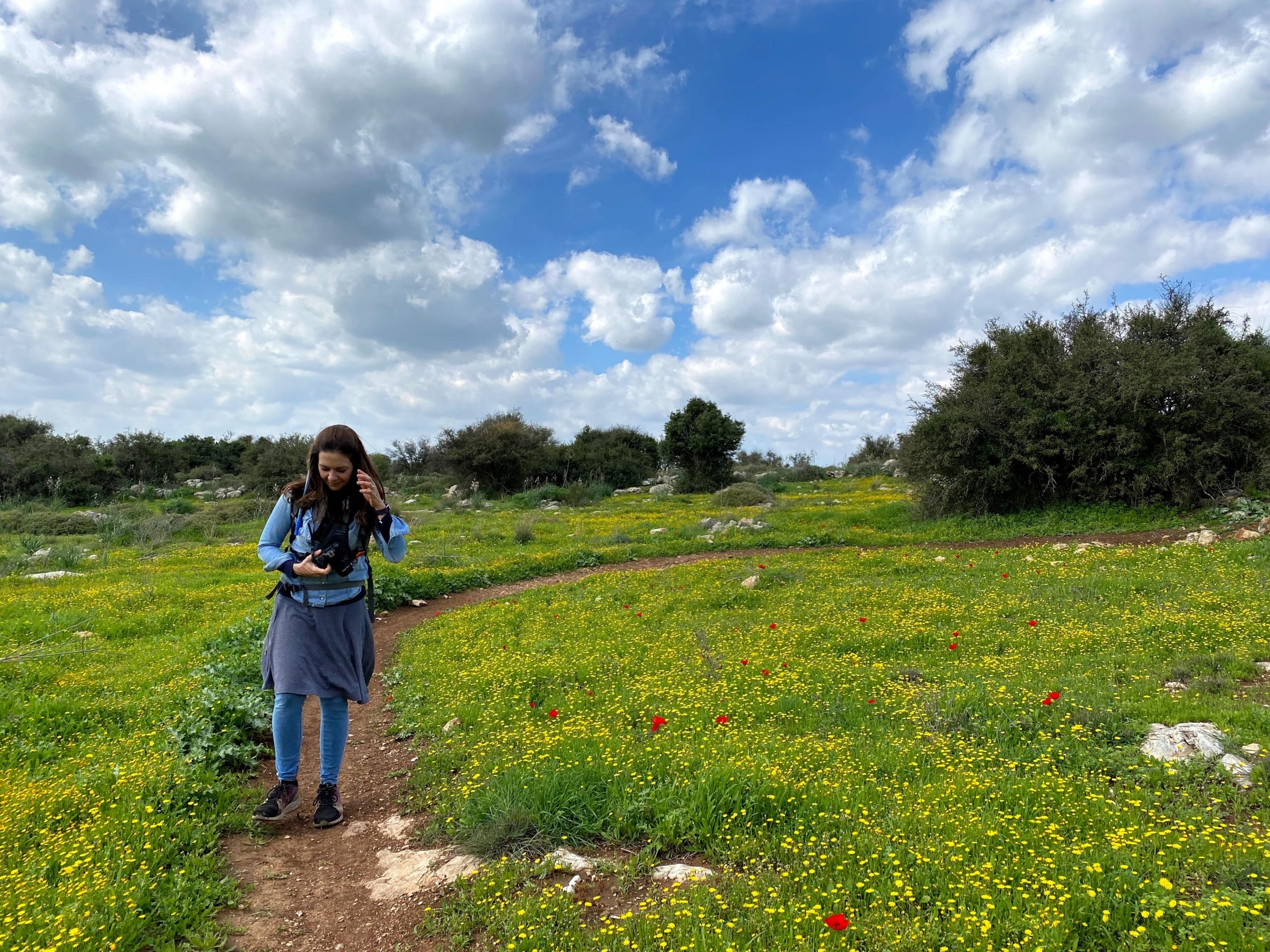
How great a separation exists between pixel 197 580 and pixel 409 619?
6.01 metres

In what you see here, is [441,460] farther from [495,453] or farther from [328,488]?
[328,488]

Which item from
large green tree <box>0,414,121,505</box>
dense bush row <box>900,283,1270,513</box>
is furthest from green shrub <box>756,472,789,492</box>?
large green tree <box>0,414,121,505</box>

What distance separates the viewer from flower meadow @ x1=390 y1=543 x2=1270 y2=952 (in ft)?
9.96

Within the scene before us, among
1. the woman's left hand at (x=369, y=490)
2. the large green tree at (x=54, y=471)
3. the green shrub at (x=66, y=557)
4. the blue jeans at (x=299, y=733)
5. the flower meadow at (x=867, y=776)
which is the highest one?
the large green tree at (x=54, y=471)

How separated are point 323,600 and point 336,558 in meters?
0.32

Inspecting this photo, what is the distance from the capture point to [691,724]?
17.8ft

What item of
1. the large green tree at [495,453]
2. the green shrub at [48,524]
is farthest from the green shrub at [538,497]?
the green shrub at [48,524]

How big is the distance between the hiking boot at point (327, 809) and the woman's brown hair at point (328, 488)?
1.82 metres

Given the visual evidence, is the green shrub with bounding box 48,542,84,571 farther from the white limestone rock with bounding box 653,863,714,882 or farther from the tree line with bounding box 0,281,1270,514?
the tree line with bounding box 0,281,1270,514

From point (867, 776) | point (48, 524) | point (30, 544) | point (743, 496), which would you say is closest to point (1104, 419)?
point (743, 496)

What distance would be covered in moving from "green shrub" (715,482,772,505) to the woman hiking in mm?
25331

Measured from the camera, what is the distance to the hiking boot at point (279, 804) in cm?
456

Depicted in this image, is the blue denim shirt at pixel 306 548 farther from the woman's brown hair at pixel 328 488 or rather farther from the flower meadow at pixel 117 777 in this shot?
the flower meadow at pixel 117 777

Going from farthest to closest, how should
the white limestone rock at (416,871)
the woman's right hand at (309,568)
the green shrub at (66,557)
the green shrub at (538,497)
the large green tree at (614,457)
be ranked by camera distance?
the large green tree at (614,457)
the green shrub at (538,497)
the green shrub at (66,557)
the woman's right hand at (309,568)
the white limestone rock at (416,871)
